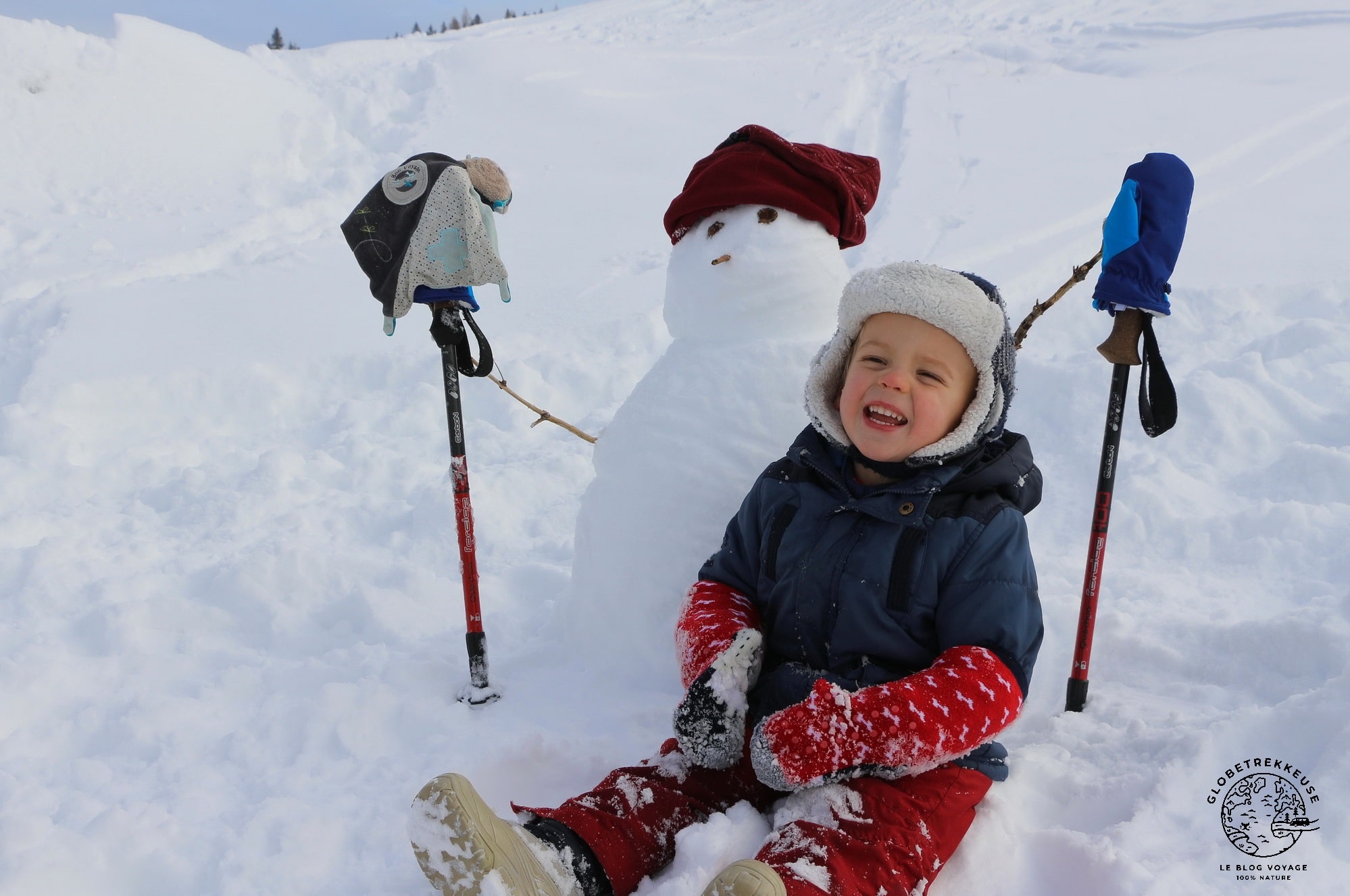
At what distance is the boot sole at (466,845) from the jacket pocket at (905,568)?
771mm

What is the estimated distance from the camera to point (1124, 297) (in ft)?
6.38

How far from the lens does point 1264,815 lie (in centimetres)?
167

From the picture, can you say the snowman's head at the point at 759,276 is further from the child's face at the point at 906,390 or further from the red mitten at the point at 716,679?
the red mitten at the point at 716,679

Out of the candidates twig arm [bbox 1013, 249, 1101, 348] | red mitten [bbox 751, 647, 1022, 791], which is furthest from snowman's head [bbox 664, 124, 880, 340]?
red mitten [bbox 751, 647, 1022, 791]

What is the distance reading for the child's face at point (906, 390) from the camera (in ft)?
5.71

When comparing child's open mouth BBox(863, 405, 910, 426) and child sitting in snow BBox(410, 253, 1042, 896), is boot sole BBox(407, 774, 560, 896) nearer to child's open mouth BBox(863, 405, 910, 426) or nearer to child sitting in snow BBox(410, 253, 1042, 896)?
child sitting in snow BBox(410, 253, 1042, 896)

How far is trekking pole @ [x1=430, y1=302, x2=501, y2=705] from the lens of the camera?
7.80 feet

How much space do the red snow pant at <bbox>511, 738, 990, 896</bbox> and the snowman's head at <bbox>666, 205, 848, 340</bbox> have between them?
1148 millimetres

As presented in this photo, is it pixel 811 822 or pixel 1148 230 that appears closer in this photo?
pixel 811 822

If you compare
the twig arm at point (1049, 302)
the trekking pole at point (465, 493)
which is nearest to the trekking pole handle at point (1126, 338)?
the twig arm at point (1049, 302)

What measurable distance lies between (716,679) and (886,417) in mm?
589

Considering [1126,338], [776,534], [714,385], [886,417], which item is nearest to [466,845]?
[776,534]

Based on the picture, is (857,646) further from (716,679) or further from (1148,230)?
(1148,230)

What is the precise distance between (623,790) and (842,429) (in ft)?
2.66
